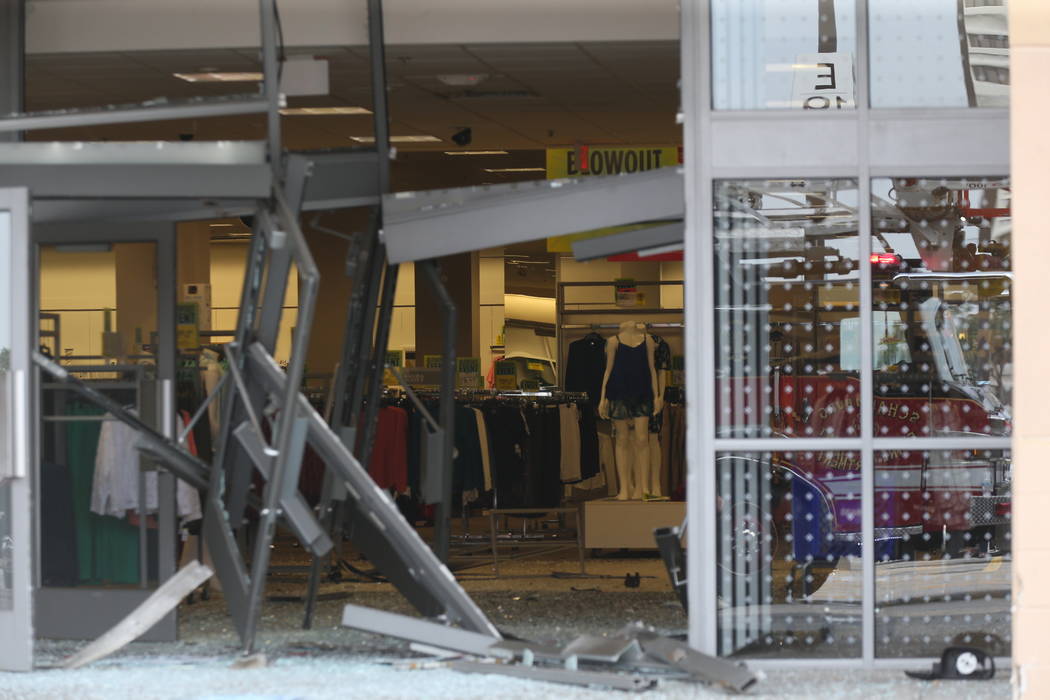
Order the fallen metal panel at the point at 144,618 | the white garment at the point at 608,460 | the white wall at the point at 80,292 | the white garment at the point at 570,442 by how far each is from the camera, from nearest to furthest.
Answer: the fallen metal panel at the point at 144,618 < the white wall at the point at 80,292 < the white garment at the point at 570,442 < the white garment at the point at 608,460

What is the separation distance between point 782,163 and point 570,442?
511cm

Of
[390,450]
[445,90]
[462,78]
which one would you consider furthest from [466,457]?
[462,78]

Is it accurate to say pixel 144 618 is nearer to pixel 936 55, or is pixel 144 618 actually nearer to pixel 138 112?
pixel 138 112

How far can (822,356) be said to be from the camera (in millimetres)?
5820

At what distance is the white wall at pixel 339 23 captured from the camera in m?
7.58

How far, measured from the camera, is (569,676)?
5484mm

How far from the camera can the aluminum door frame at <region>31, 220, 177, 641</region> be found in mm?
6703

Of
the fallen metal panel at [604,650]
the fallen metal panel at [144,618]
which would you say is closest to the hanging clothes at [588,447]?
the fallen metal panel at [604,650]

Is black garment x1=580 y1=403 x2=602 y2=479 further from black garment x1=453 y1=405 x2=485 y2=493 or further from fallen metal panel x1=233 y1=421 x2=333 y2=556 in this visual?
fallen metal panel x1=233 y1=421 x2=333 y2=556

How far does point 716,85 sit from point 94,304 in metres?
5.99

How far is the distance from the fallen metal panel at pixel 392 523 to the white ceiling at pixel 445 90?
7.36 feet

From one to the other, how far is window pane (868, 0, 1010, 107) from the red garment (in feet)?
16.0

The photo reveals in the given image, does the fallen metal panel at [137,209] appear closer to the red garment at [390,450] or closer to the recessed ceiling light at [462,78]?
the recessed ceiling light at [462,78]

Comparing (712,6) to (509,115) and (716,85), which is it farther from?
(509,115)
